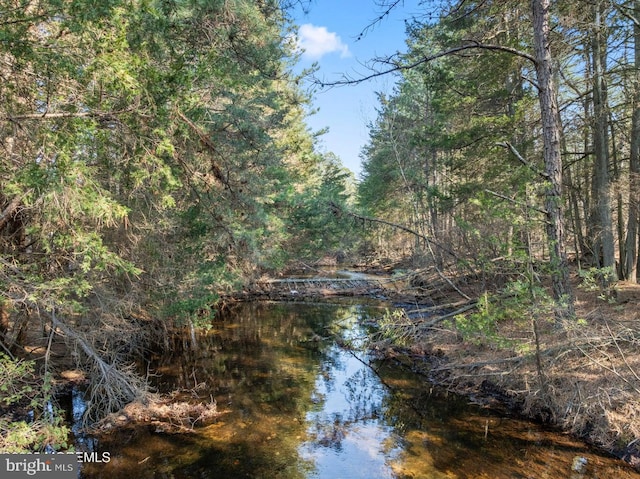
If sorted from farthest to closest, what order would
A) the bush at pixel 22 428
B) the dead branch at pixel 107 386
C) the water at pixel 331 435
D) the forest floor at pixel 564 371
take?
the dead branch at pixel 107 386, the forest floor at pixel 564 371, the water at pixel 331 435, the bush at pixel 22 428

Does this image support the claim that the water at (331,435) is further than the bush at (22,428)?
Yes

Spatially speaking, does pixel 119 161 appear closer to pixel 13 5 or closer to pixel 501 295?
pixel 13 5

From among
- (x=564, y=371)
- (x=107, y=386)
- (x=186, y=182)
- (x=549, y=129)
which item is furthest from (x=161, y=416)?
(x=549, y=129)

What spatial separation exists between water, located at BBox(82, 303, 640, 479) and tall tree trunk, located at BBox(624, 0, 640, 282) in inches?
238

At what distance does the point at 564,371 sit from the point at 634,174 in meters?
5.14

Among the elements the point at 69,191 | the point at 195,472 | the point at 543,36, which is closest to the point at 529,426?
the point at 195,472

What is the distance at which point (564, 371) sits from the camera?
260 inches

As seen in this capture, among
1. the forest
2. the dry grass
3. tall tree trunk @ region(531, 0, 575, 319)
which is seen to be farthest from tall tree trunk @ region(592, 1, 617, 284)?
the dry grass

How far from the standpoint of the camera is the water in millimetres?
5348

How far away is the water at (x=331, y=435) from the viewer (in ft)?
17.5

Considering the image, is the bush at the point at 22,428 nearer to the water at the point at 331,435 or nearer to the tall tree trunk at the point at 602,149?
the water at the point at 331,435

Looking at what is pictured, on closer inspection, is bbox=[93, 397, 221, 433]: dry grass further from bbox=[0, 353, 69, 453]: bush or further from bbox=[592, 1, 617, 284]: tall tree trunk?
bbox=[592, 1, 617, 284]: tall tree trunk

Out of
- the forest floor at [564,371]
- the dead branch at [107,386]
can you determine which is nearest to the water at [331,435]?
the forest floor at [564,371]

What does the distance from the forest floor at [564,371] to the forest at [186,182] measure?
0.05 metres
